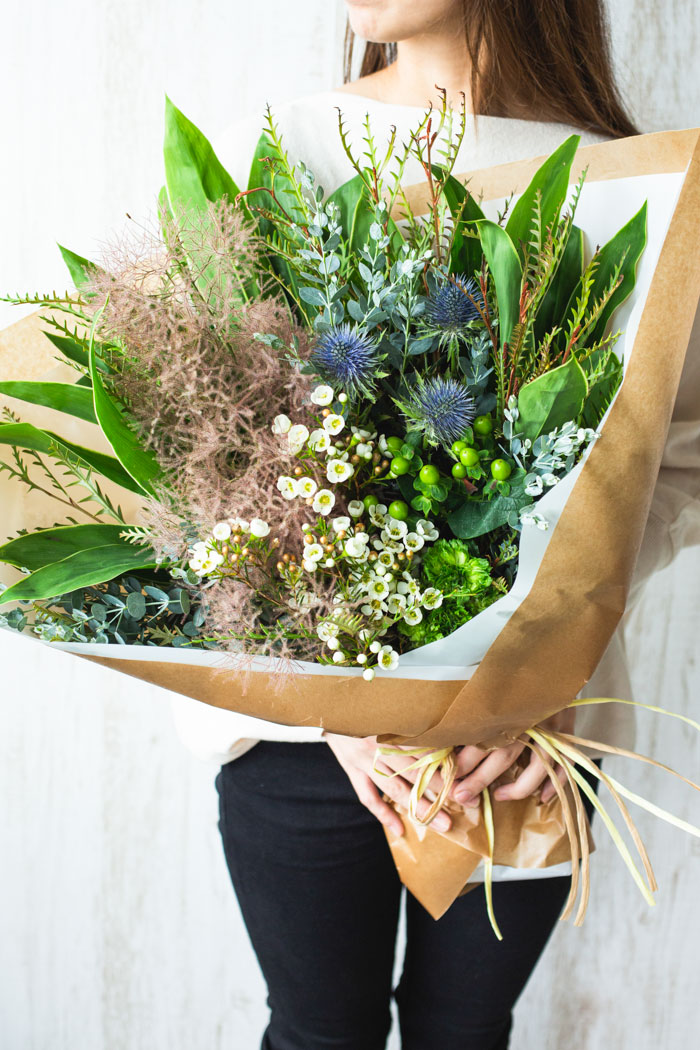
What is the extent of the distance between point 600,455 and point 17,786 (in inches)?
46.5

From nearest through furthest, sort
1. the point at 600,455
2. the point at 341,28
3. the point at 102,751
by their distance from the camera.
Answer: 1. the point at 600,455
2. the point at 341,28
3. the point at 102,751

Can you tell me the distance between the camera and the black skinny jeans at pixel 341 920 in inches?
31.4

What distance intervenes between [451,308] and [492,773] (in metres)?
0.42

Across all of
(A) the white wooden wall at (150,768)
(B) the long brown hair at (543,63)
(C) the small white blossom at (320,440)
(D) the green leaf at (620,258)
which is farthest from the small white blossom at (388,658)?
(A) the white wooden wall at (150,768)

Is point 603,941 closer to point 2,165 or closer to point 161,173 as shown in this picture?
point 161,173

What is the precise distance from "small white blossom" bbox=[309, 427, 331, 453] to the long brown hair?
466 millimetres

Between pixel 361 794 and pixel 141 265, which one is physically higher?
pixel 141 265

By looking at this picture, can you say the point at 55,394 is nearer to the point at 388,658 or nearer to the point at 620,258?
the point at 388,658

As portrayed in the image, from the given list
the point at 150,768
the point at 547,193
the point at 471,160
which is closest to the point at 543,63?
the point at 471,160

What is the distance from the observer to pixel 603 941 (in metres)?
1.27

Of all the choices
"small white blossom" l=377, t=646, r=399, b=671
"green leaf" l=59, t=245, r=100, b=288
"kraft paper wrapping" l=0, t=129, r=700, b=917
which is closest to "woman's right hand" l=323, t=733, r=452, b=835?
"kraft paper wrapping" l=0, t=129, r=700, b=917

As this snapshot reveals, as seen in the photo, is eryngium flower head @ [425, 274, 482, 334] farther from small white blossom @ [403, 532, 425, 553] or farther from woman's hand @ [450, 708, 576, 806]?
woman's hand @ [450, 708, 576, 806]

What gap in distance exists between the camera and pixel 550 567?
1.56 feet

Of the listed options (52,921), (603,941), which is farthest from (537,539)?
(52,921)
